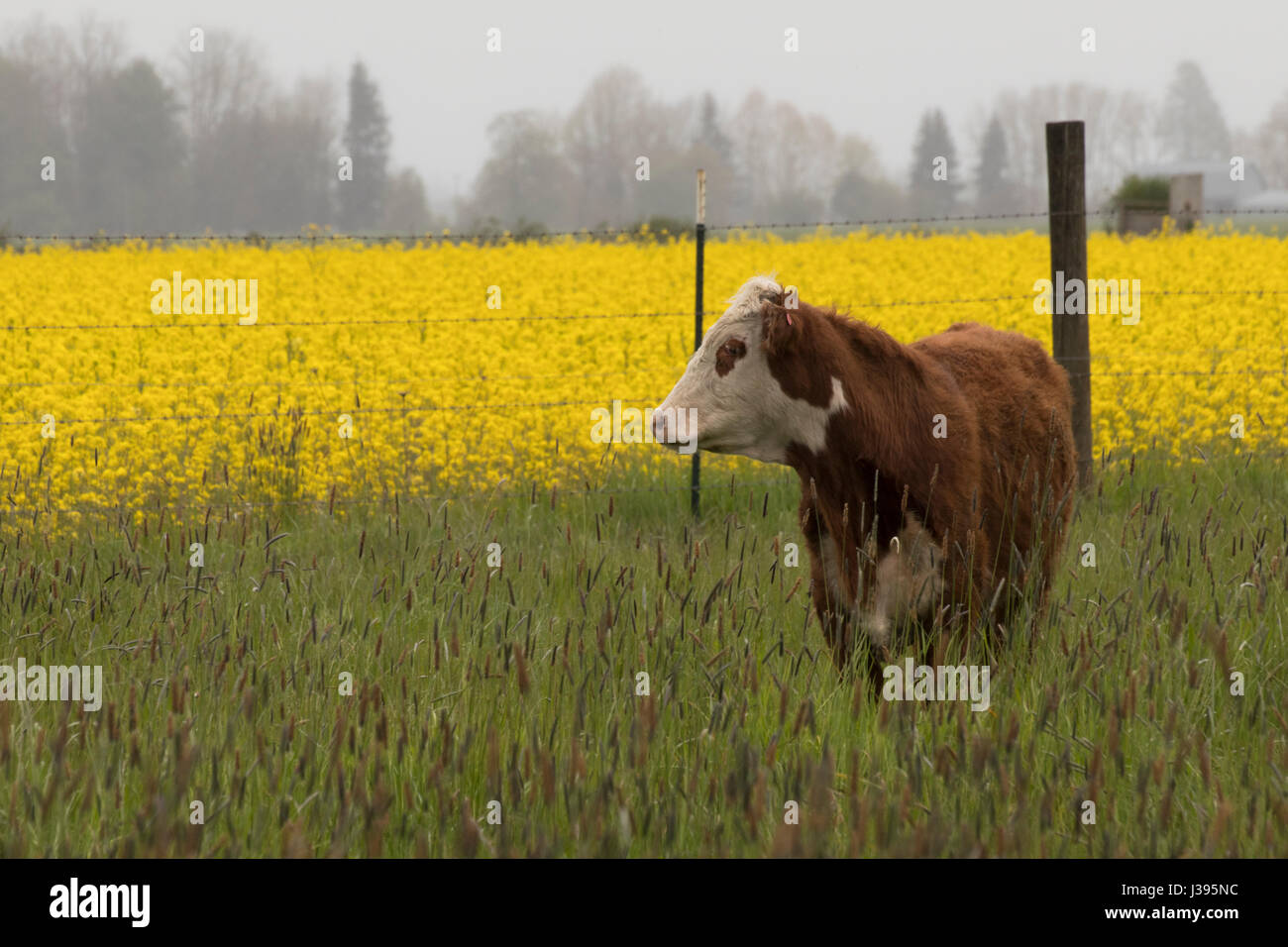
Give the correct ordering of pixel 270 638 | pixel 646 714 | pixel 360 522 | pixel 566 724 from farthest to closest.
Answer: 1. pixel 360 522
2. pixel 270 638
3. pixel 566 724
4. pixel 646 714

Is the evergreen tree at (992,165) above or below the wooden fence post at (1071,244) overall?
above

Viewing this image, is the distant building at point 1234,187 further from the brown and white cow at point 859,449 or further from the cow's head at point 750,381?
the cow's head at point 750,381

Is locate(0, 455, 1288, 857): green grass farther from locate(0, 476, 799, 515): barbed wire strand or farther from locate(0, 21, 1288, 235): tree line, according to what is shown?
locate(0, 21, 1288, 235): tree line

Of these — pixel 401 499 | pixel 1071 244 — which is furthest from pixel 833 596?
pixel 1071 244

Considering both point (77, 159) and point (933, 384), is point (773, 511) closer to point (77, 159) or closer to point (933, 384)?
point (933, 384)

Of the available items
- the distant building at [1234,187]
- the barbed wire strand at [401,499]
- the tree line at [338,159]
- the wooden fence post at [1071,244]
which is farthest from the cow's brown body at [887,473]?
the distant building at [1234,187]

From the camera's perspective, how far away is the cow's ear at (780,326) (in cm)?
397

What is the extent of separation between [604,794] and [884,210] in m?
73.7

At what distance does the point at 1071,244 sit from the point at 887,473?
445 centimetres

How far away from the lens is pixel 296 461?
300 inches

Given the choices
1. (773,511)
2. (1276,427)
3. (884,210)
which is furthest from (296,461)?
(884,210)

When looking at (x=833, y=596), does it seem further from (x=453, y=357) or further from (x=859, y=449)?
(x=453, y=357)
